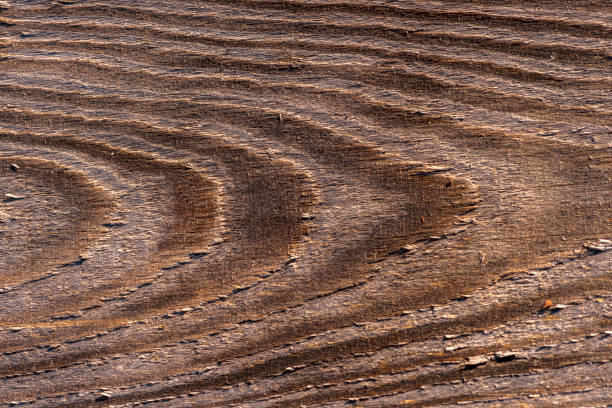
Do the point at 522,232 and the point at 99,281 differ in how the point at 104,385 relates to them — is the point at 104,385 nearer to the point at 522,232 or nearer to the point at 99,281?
the point at 99,281

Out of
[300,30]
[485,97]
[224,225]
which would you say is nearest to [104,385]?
[224,225]

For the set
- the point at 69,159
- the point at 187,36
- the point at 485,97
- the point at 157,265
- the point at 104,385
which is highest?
the point at 187,36

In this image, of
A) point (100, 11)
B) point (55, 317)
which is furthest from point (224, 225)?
point (100, 11)

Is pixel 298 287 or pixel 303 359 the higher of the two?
pixel 298 287

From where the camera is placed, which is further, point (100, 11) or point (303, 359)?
point (100, 11)

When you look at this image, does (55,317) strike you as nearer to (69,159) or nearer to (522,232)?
(69,159)

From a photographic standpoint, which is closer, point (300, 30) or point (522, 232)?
point (522, 232)
